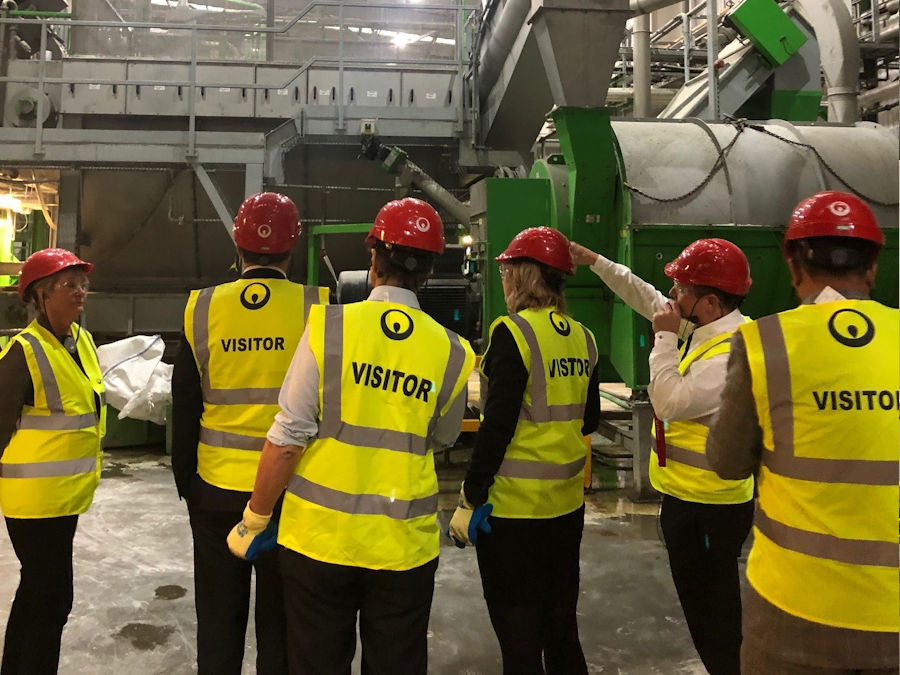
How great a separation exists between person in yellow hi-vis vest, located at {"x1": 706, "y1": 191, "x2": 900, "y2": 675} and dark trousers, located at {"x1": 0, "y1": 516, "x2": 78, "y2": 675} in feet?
7.12

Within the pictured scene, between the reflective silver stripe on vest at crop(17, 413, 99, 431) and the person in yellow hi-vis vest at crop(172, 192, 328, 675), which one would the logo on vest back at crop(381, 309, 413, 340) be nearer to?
the person in yellow hi-vis vest at crop(172, 192, 328, 675)

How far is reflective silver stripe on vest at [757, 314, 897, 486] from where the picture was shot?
1208mm

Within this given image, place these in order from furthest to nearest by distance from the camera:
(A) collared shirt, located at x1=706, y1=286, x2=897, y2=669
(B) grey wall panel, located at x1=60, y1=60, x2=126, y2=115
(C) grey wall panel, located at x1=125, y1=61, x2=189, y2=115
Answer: (C) grey wall panel, located at x1=125, y1=61, x2=189, y2=115, (B) grey wall panel, located at x1=60, y1=60, x2=126, y2=115, (A) collared shirt, located at x1=706, y1=286, x2=897, y2=669

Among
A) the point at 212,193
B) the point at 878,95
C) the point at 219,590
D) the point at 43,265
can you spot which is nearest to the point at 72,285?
the point at 43,265

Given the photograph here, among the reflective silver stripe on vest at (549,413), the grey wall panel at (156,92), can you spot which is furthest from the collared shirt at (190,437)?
the grey wall panel at (156,92)

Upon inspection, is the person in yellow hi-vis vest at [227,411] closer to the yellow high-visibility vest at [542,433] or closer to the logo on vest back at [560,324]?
the yellow high-visibility vest at [542,433]

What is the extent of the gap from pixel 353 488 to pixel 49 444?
1.32 metres

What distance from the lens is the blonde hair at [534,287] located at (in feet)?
7.30

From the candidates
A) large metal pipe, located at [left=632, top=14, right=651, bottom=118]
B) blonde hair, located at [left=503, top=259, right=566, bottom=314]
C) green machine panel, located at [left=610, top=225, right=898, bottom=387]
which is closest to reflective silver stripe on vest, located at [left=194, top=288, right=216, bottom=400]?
blonde hair, located at [left=503, top=259, right=566, bottom=314]

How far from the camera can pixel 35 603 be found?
209 centimetres

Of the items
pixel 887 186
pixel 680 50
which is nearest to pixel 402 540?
pixel 887 186

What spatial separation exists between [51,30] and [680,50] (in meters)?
9.18

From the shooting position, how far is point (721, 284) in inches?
84.1

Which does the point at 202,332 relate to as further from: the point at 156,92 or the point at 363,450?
the point at 156,92
